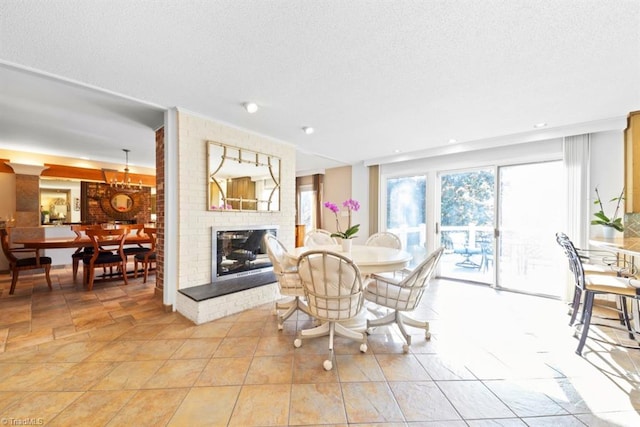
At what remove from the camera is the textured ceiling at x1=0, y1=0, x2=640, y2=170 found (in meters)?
1.45

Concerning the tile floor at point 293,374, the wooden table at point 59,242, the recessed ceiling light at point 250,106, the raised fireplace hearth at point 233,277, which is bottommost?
the tile floor at point 293,374

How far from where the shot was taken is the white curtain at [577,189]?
3.27 m

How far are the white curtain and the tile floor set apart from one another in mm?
1266

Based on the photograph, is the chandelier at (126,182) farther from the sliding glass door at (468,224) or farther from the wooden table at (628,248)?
the wooden table at (628,248)

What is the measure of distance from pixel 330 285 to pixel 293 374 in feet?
2.23

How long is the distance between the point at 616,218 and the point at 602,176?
0.56 metres

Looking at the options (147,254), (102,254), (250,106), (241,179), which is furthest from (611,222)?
(102,254)

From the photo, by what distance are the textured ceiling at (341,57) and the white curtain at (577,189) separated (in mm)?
298

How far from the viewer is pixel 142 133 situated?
147 inches

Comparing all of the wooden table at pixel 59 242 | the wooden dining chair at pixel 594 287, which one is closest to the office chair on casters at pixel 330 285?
the wooden dining chair at pixel 594 287

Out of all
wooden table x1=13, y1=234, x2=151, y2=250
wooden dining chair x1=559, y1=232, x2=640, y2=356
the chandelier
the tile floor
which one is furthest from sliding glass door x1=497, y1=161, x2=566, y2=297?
the chandelier

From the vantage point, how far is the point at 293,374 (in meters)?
1.80

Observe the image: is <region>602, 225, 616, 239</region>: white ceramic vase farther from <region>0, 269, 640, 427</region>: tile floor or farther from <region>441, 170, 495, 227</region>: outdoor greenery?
<region>441, 170, 495, 227</region>: outdoor greenery

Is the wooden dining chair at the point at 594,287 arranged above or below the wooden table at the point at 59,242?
below
